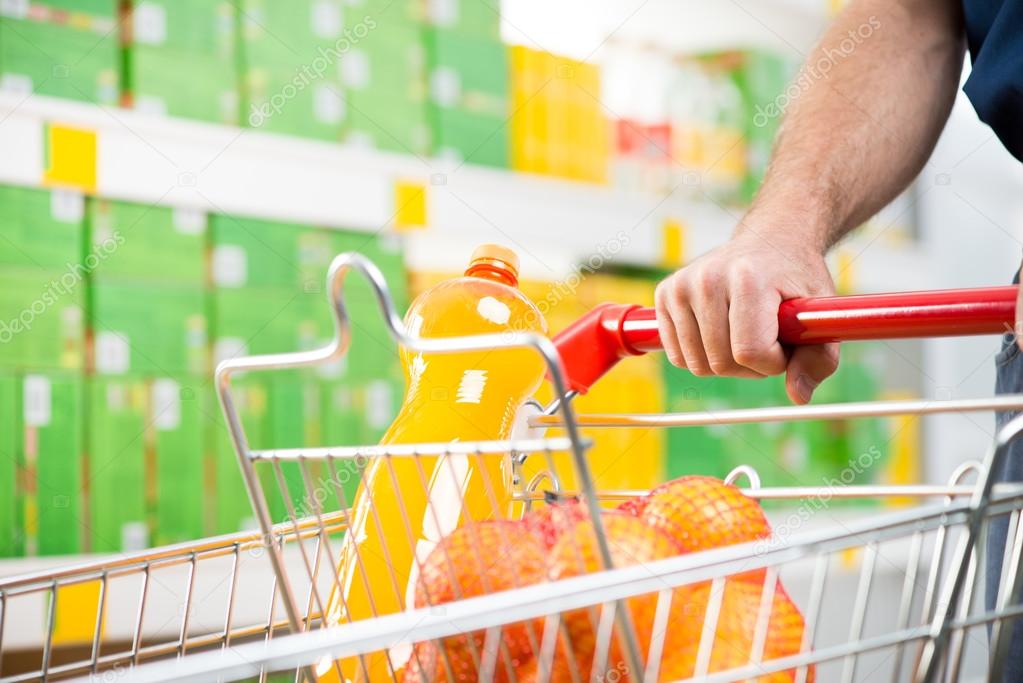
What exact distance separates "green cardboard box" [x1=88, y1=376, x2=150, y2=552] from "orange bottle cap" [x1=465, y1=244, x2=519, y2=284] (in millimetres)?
849

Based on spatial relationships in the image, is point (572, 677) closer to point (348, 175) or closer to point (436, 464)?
point (436, 464)

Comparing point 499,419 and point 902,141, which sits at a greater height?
point 902,141

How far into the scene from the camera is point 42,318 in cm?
145

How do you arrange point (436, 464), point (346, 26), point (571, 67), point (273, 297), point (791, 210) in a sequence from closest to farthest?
point (436, 464)
point (791, 210)
point (273, 297)
point (346, 26)
point (571, 67)

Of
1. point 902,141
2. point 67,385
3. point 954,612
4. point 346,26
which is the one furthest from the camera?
point 346,26

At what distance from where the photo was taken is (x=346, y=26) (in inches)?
69.8

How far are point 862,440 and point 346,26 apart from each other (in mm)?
1830

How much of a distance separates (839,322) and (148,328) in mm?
1127

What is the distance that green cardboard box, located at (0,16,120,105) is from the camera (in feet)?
4.84

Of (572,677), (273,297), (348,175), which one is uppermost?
(348,175)

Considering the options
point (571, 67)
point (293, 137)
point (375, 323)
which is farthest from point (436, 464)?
point (571, 67)

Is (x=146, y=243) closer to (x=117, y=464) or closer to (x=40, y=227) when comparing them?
(x=40, y=227)

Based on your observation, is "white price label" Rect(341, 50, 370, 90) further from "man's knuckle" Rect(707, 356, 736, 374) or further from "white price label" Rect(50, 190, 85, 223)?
"man's knuckle" Rect(707, 356, 736, 374)
